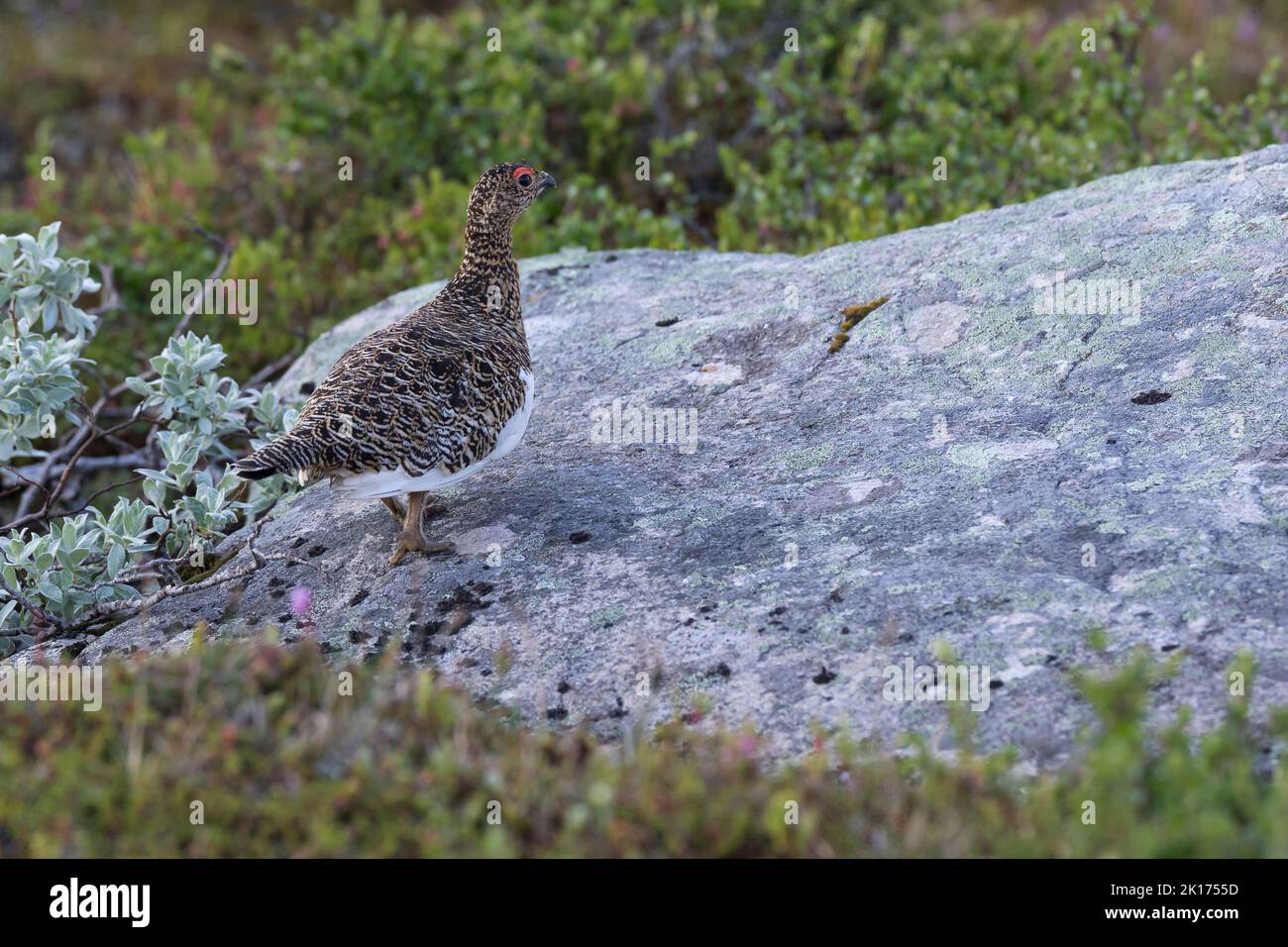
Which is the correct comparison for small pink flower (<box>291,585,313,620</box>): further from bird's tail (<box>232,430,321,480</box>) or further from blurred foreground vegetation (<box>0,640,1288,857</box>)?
blurred foreground vegetation (<box>0,640,1288,857</box>)

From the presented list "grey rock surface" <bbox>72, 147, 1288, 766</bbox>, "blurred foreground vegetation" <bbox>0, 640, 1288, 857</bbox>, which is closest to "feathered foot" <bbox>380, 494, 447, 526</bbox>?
"grey rock surface" <bbox>72, 147, 1288, 766</bbox>

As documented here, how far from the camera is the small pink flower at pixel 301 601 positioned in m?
5.49

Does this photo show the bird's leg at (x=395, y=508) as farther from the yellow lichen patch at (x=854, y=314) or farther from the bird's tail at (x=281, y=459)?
the yellow lichen patch at (x=854, y=314)

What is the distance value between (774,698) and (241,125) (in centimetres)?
1292

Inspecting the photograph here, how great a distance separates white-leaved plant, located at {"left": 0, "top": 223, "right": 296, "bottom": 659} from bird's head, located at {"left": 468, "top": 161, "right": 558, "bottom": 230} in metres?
1.39

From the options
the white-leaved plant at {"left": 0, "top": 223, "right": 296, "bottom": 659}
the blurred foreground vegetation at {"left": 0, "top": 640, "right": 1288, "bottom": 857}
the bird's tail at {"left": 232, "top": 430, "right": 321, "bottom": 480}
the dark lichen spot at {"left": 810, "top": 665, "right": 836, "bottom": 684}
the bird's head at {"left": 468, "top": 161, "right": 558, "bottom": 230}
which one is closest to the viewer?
the blurred foreground vegetation at {"left": 0, "top": 640, "right": 1288, "bottom": 857}

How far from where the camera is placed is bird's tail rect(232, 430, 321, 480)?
5031 millimetres

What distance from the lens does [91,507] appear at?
652 cm

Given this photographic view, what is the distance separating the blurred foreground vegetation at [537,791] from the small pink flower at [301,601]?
1.40m

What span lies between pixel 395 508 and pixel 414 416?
590mm

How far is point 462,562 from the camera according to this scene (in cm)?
552
